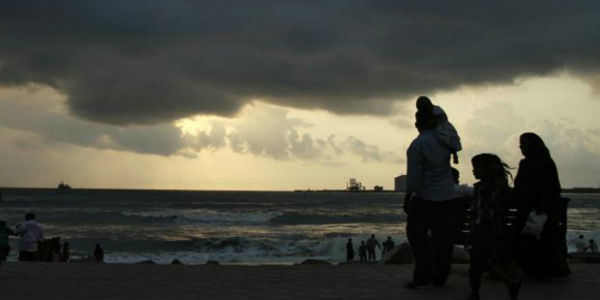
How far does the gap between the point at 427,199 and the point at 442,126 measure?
2.52ft

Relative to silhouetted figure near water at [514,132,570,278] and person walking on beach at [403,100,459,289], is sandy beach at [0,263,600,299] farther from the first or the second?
person walking on beach at [403,100,459,289]

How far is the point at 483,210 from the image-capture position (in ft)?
18.6

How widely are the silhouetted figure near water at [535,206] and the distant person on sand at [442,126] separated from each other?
3.34 ft

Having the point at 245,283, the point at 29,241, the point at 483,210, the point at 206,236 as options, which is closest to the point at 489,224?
the point at 483,210

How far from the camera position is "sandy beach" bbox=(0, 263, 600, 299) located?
5984 mm

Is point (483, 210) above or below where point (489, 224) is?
above

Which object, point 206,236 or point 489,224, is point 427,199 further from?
point 206,236

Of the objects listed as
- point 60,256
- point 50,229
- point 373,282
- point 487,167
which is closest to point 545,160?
point 487,167

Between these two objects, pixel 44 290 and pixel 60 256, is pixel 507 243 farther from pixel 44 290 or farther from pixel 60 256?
pixel 60 256

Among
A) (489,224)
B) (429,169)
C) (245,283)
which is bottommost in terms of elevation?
(245,283)

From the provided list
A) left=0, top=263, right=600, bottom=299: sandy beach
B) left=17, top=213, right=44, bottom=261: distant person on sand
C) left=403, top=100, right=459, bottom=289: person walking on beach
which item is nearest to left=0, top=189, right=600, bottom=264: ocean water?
left=17, top=213, right=44, bottom=261: distant person on sand

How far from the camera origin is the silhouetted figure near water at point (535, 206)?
6785 mm

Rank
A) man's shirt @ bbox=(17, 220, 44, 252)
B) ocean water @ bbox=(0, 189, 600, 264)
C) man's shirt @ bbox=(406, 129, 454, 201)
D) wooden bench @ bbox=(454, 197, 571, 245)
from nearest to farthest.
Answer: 1. man's shirt @ bbox=(406, 129, 454, 201)
2. wooden bench @ bbox=(454, 197, 571, 245)
3. man's shirt @ bbox=(17, 220, 44, 252)
4. ocean water @ bbox=(0, 189, 600, 264)

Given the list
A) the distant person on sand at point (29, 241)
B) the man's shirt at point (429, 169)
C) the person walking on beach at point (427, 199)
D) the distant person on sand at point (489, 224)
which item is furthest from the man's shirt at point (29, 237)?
the distant person on sand at point (489, 224)
